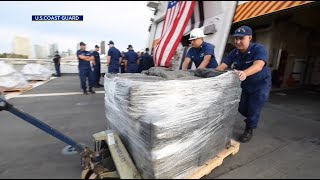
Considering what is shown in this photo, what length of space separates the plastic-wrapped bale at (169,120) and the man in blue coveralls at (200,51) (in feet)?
3.63

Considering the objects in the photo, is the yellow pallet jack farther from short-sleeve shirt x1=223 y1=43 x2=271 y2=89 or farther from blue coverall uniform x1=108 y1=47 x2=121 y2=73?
blue coverall uniform x1=108 y1=47 x2=121 y2=73

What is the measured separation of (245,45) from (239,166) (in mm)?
1318

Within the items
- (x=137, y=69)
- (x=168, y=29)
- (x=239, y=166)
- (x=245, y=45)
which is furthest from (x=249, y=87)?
(x=137, y=69)

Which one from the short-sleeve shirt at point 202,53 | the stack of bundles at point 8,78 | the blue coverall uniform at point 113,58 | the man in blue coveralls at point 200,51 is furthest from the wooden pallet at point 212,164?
the stack of bundles at point 8,78

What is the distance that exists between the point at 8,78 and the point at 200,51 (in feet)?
18.5

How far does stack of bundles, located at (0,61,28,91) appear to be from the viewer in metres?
6.45

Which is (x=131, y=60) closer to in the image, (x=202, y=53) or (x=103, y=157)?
(x=202, y=53)

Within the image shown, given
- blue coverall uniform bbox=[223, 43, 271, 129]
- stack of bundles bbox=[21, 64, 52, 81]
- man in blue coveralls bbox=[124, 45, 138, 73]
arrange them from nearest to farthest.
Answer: blue coverall uniform bbox=[223, 43, 271, 129], man in blue coveralls bbox=[124, 45, 138, 73], stack of bundles bbox=[21, 64, 52, 81]

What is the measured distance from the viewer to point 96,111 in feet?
15.0

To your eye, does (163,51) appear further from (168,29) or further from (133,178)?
(133,178)

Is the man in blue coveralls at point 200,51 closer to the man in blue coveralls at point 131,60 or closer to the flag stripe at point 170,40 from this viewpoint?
the flag stripe at point 170,40

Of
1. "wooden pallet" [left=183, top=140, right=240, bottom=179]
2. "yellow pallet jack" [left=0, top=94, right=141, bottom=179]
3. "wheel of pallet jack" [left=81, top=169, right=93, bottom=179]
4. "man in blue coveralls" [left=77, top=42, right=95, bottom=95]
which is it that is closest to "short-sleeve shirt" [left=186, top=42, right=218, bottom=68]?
"wooden pallet" [left=183, top=140, right=240, bottom=179]

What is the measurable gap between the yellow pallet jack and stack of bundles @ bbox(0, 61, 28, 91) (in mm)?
5330

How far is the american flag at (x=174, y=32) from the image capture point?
17.6 feet
